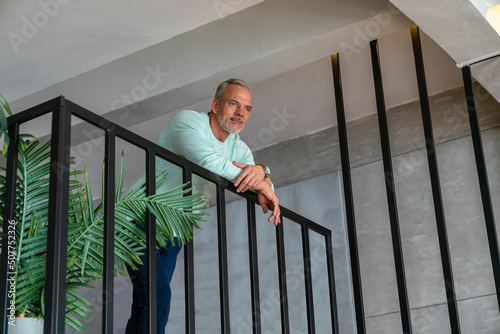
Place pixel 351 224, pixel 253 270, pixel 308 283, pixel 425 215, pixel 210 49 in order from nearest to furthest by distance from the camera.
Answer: pixel 253 270 < pixel 308 283 < pixel 351 224 < pixel 210 49 < pixel 425 215

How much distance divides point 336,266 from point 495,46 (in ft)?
6.71

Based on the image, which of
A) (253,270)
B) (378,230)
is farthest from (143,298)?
(378,230)

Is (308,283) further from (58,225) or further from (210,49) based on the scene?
(58,225)

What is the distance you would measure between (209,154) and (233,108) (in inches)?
19.1

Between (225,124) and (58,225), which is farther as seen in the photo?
(225,124)

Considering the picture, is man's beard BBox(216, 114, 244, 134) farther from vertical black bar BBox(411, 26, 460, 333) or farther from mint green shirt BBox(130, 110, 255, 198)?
vertical black bar BBox(411, 26, 460, 333)

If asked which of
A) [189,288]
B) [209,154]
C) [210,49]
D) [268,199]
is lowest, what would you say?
[189,288]

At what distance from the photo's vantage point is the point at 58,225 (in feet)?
5.96

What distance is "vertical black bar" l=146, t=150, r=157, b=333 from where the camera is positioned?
213 cm

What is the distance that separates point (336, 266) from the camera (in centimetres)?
488

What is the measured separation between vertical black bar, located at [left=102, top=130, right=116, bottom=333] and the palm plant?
0.14 feet

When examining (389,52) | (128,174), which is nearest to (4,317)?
(389,52)

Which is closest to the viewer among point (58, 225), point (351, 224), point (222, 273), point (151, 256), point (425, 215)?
point (58, 225)

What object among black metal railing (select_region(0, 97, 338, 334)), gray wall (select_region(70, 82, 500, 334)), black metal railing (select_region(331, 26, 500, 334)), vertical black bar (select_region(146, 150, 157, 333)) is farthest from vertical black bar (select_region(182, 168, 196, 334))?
gray wall (select_region(70, 82, 500, 334))
